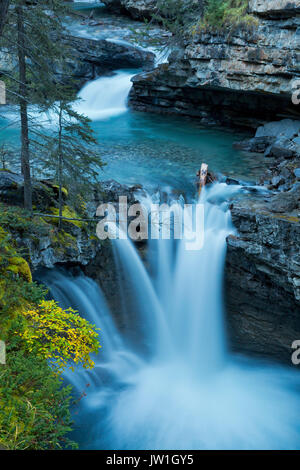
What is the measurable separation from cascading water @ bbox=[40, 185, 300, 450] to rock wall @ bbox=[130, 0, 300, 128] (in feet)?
22.4

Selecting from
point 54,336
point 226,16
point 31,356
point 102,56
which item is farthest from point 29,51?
point 102,56

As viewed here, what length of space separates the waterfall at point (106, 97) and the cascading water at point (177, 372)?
13613mm

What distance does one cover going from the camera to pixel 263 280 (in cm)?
1148

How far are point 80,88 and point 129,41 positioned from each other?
5.35 metres

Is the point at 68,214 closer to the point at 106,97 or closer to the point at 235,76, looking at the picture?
the point at 235,76

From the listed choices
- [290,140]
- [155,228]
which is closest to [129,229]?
[155,228]

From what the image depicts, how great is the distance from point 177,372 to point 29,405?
5394 mm

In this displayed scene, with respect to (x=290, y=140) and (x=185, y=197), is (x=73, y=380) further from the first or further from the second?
(x=290, y=140)

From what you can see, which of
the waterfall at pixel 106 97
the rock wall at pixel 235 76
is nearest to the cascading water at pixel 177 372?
the rock wall at pixel 235 76

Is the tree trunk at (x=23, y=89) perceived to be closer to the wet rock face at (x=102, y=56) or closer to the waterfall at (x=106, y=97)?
the waterfall at (x=106, y=97)

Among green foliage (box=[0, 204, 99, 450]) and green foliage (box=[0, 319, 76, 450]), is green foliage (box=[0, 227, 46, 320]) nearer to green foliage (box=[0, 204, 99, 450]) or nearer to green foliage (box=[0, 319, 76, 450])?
green foliage (box=[0, 204, 99, 450])

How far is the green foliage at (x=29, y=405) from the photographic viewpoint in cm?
491

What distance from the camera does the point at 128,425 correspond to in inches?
317
